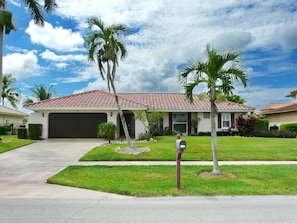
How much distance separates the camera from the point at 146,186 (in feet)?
27.3

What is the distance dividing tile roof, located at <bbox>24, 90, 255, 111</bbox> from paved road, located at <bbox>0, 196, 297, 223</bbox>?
587 inches

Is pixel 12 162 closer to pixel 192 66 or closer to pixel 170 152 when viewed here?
pixel 170 152

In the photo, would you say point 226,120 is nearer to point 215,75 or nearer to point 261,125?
point 261,125

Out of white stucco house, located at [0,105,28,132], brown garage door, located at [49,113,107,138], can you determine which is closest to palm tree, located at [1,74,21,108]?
white stucco house, located at [0,105,28,132]

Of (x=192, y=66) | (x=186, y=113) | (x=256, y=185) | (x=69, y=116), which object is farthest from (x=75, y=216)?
(x=186, y=113)

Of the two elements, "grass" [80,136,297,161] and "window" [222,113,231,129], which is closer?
"grass" [80,136,297,161]

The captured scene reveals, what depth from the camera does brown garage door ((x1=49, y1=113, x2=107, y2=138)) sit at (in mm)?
24484

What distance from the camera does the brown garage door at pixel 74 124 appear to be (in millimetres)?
24484

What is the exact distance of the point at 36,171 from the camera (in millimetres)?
11250

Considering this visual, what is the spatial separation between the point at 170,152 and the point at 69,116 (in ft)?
40.7

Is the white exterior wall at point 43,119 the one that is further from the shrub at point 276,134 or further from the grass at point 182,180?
the shrub at point 276,134

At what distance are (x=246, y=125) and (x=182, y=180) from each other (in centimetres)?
1737

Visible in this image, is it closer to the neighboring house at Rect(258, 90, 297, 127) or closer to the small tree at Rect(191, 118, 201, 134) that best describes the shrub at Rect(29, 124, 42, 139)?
the small tree at Rect(191, 118, 201, 134)

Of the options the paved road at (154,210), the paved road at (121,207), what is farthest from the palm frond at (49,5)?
the paved road at (154,210)
